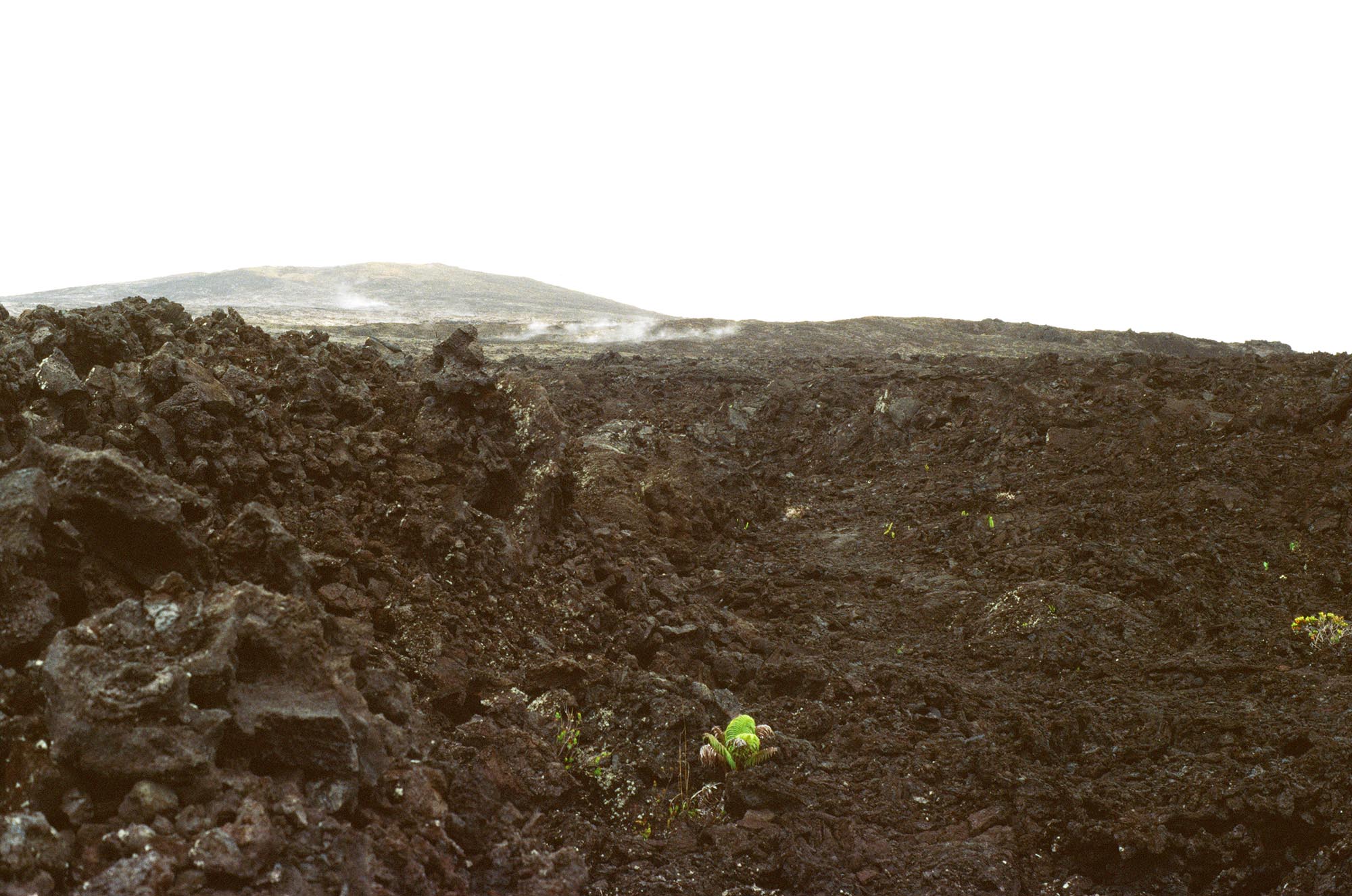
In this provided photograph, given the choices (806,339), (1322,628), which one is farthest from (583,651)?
(806,339)

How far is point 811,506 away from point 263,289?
37227mm

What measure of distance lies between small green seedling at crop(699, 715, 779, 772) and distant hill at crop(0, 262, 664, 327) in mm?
20343

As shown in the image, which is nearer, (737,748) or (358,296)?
(737,748)

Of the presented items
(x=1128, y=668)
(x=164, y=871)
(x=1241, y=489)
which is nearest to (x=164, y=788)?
(x=164, y=871)

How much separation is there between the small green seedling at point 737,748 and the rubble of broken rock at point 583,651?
0.38 ft

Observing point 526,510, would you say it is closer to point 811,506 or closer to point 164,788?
point 164,788

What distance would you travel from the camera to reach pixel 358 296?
4034 centimetres

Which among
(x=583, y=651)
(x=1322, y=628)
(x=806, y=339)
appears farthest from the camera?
(x=806, y=339)

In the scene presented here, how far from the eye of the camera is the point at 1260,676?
233 inches

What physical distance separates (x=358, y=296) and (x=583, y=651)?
3826 cm

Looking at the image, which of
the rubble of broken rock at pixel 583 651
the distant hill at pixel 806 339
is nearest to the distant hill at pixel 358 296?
the distant hill at pixel 806 339

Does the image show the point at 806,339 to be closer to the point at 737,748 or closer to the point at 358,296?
the point at 737,748

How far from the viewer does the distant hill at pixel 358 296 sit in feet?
102

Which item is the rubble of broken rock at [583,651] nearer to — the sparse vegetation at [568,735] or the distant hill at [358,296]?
the sparse vegetation at [568,735]
